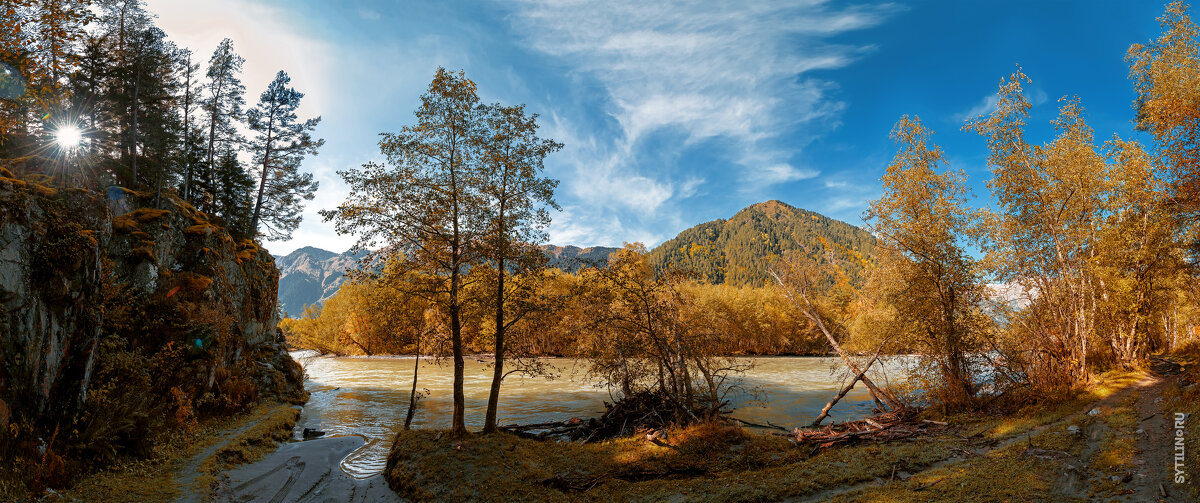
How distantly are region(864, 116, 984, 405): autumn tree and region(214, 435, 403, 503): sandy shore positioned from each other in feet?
46.5

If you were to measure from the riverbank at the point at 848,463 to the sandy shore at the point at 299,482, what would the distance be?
71 cm

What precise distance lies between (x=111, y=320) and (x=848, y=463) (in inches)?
718

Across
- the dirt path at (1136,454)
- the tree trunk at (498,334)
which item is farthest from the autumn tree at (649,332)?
the dirt path at (1136,454)

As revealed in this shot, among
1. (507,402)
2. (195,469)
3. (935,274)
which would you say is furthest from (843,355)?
(195,469)

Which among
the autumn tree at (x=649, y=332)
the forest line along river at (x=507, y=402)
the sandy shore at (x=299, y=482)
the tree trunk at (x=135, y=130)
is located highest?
the tree trunk at (x=135, y=130)

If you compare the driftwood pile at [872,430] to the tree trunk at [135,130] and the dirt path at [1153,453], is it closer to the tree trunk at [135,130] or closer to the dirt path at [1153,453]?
the dirt path at [1153,453]

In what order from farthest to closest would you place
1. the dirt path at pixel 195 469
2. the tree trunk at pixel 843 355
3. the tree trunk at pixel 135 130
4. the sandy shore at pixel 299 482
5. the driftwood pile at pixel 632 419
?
the tree trunk at pixel 135 130 → the tree trunk at pixel 843 355 → the driftwood pile at pixel 632 419 → the sandy shore at pixel 299 482 → the dirt path at pixel 195 469

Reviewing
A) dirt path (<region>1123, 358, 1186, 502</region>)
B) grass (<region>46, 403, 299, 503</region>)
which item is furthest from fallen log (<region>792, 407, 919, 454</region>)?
grass (<region>46, 403, 299, 503</region>)

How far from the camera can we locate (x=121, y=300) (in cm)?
1262

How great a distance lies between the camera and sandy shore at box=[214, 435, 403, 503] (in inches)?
402

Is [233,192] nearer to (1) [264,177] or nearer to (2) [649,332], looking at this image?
(1) [264,177]

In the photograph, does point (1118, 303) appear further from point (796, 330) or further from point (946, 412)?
point (796, 330)

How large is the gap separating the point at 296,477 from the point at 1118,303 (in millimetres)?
23615

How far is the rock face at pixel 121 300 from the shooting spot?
8320mm
